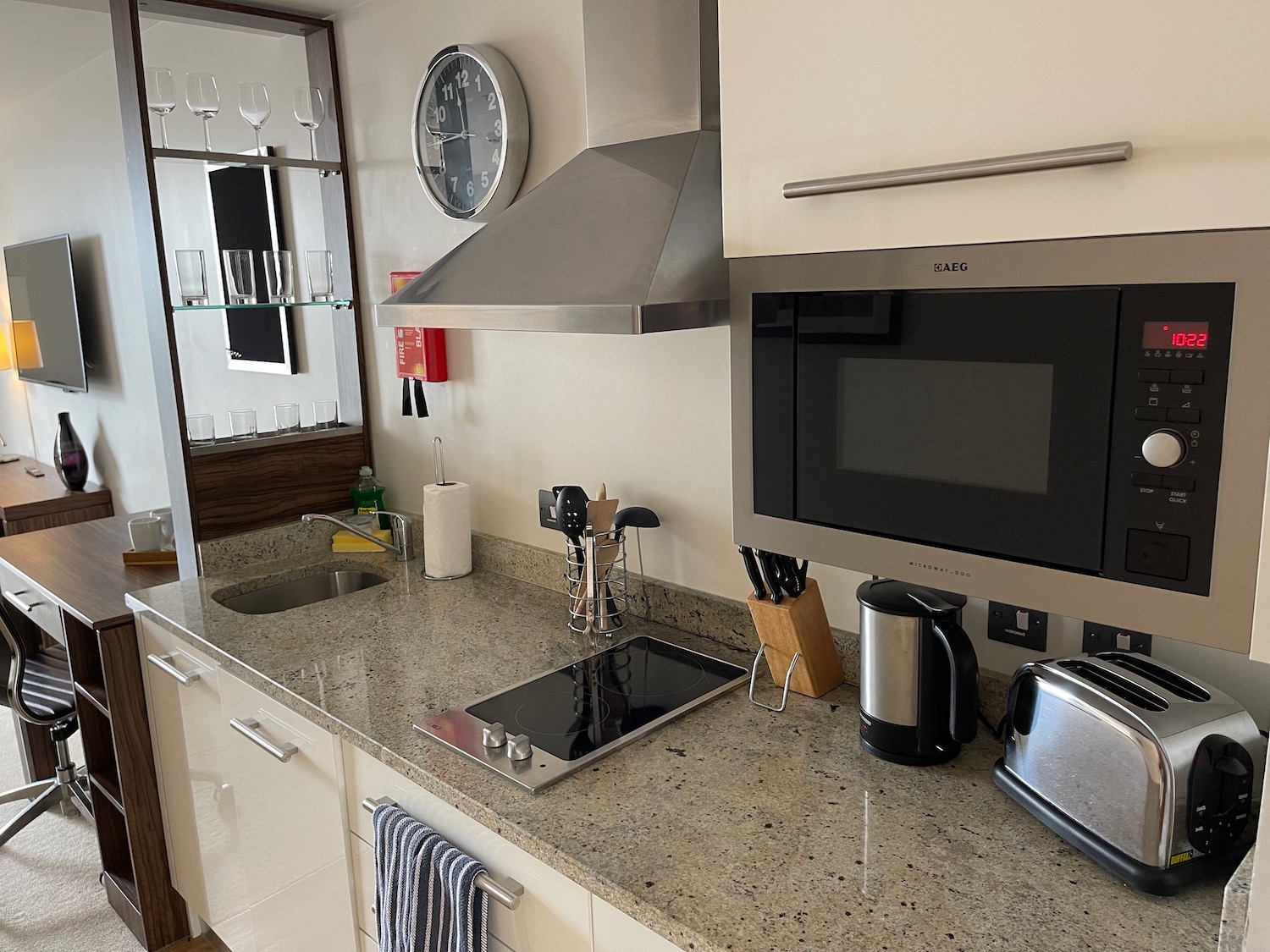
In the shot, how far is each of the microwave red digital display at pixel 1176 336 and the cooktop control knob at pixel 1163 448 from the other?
0.08 meters

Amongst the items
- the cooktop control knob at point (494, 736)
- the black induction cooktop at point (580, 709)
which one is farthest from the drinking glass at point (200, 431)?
the cooktop control knob at point (494, 736)

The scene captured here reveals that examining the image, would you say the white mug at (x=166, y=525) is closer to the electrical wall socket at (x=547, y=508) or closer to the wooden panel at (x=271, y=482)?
the wooden panel at (x=271, y=482)

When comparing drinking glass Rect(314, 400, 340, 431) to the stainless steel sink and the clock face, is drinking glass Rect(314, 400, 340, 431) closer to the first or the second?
the stainless steel sink

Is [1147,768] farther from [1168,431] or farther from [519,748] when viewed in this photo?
[519,748]

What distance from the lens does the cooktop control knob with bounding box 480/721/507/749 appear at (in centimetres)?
138

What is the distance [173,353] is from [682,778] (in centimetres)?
161

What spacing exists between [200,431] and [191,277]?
37cm

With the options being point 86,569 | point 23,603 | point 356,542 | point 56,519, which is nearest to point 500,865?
point 356,542

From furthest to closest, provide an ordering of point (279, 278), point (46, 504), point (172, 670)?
point (46, 504) → point (279, 278) → point (172, 670)

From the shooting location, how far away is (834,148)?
1073mm

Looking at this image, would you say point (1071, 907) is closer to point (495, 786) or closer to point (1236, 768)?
point (1236, 768)

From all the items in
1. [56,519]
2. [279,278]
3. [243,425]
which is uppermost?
[279,278]

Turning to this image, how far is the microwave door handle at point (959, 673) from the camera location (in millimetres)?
1284

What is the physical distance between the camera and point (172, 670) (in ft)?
6.70
